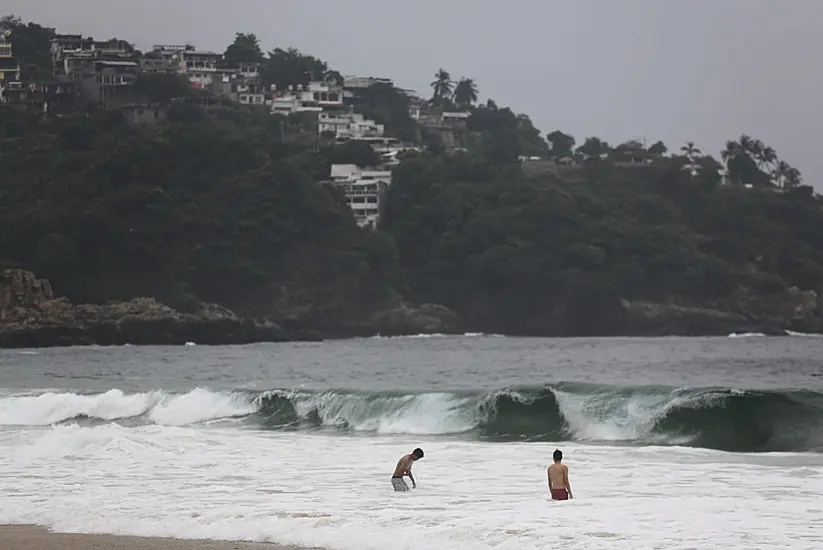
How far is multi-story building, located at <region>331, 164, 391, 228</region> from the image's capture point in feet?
361

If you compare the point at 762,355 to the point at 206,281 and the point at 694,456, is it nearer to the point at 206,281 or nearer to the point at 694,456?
the point at 694,456

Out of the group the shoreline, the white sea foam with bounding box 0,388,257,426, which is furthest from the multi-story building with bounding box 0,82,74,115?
the white sea foam with bounding box 0,388,257,426

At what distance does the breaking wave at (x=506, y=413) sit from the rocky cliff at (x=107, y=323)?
175 ft

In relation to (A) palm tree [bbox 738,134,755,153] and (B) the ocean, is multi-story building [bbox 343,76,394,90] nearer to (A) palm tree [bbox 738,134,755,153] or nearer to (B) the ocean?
(A) palm tree [bbox 738,134,755,153]

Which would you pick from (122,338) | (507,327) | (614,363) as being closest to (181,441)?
(614,363)

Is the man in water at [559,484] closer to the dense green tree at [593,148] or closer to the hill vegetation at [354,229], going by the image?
the hill vegetation at [354,229]

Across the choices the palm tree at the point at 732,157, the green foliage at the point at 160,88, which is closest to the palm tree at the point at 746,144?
the palm tree at the point at 732,157

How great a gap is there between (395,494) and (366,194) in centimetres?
9710

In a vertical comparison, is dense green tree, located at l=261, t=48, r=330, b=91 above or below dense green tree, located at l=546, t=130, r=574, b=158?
above

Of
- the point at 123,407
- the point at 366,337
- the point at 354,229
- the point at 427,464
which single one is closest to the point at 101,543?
the point at 427,464

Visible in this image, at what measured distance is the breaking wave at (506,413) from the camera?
22.9 metres

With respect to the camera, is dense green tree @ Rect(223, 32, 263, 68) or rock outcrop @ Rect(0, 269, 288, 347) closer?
rock outcrop @ Rect(0, 269, 288, 347)

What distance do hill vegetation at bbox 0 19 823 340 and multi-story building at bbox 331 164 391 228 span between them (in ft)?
5.16

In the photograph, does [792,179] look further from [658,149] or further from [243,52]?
[243,52]
